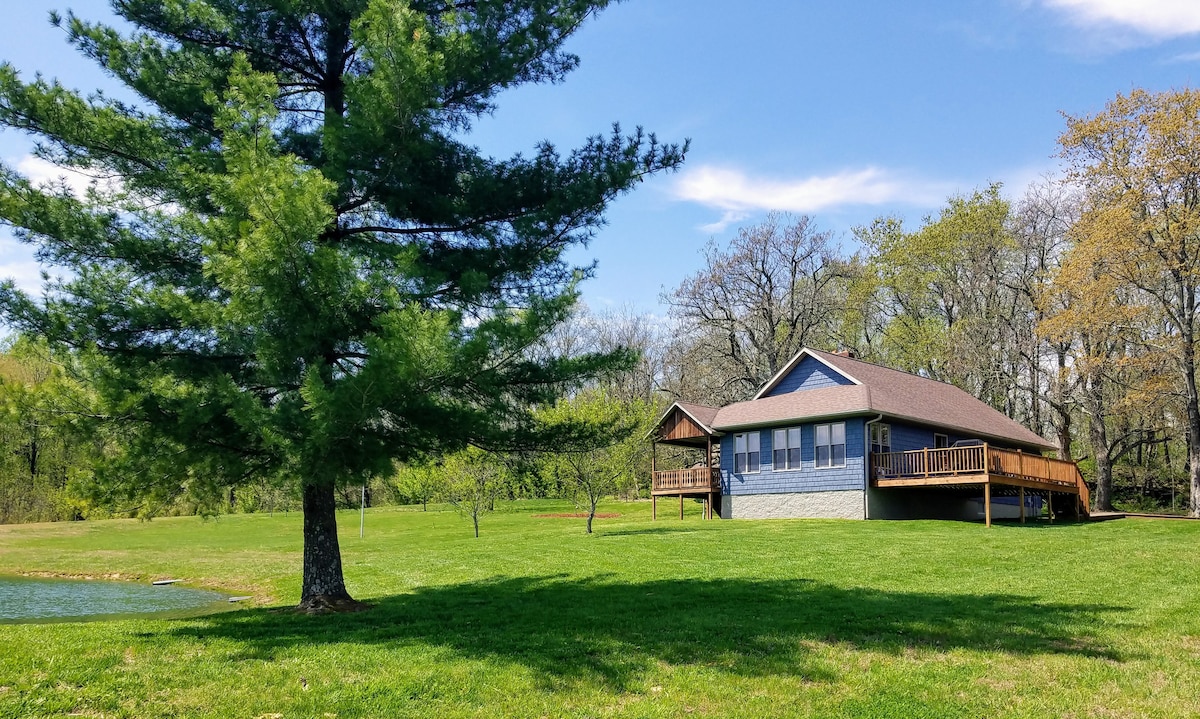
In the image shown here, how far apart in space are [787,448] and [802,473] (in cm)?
99

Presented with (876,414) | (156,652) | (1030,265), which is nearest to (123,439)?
(156,652)

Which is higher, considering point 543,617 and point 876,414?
point 876,414

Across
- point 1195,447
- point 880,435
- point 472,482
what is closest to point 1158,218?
point 1195,447

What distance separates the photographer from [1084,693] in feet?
19.4

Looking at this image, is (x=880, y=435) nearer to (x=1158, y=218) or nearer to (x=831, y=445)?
(x=831, y=445)

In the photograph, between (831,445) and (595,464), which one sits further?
(831,445)

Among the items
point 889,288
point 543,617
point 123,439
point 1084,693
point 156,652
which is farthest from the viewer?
point 889,288

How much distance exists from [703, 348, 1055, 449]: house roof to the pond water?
1810 cm

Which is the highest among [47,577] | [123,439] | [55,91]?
[55,91]

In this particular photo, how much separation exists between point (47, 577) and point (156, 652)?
1526 cm

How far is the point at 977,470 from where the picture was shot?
22.6 meters

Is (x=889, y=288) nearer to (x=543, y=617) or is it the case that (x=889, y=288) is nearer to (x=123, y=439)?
(x=543, y=617)

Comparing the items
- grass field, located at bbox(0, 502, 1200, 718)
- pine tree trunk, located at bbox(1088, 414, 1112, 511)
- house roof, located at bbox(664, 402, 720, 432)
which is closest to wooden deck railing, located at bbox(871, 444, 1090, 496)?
pine tree trunk, located at bbox(1088, 414, 1112, 511)

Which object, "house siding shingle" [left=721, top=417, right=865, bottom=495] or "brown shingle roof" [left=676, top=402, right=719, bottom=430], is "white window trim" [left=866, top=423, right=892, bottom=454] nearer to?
"house siding shingle" [left=721, top=417, right=865, bottom=495]
